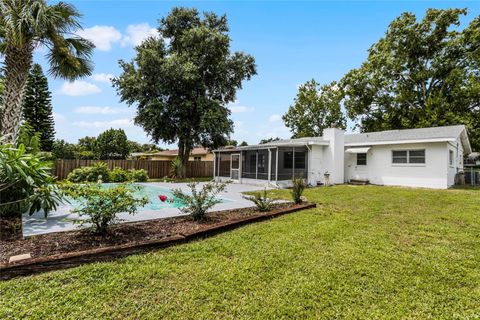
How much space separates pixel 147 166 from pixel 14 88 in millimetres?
16130

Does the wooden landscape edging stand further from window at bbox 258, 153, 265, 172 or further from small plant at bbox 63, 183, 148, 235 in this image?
window at bbox 258, 153, 265, 172

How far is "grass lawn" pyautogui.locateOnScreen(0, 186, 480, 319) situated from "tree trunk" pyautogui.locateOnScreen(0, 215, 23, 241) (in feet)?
7.30

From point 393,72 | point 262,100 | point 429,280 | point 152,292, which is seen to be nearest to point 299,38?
point 262,100

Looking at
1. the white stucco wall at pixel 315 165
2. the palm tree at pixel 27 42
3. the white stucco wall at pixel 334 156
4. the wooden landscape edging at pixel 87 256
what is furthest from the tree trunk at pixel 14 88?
the white stucco wall at pixel 334 156

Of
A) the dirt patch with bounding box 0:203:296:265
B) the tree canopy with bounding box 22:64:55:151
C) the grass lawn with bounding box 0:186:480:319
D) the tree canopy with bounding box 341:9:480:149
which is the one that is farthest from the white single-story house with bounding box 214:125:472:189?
the tree canopy with bounding box 22:64:55:151

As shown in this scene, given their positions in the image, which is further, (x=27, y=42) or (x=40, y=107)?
(x=40, y=107)

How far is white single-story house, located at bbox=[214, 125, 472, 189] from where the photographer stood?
15008mm

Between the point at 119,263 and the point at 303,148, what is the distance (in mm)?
14960

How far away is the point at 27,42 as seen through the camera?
7176mm

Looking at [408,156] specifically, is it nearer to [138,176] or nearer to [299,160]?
[299,160]

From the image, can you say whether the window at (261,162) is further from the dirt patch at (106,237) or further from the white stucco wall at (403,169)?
the dirt patch at (106,237)

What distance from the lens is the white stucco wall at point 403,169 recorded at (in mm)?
14680

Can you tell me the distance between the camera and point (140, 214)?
288 inches

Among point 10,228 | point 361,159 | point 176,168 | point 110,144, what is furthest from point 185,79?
point 110,144
